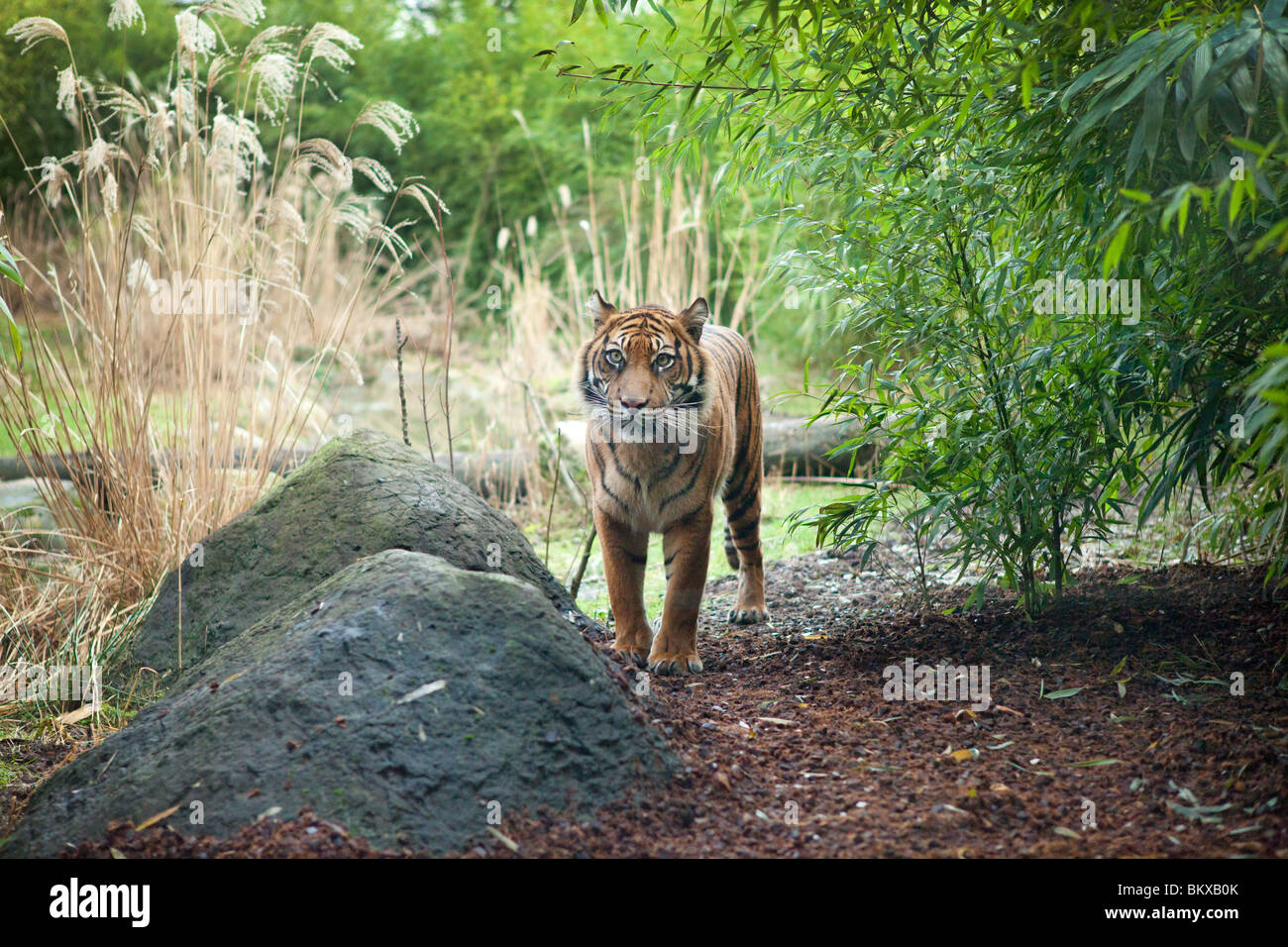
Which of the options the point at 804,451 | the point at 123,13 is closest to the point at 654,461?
the point at 123,13

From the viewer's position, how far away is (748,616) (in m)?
4.61

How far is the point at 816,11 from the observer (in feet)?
9.23

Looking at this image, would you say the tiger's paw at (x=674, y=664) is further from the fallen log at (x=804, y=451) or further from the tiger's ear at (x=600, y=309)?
the fallen log at (x=804, y=451)

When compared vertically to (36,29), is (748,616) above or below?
below

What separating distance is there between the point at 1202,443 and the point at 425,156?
44.3 feet

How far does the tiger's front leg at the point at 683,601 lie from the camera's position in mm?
3697

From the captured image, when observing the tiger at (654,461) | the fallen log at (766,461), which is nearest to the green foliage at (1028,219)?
the tiger at (654,461)

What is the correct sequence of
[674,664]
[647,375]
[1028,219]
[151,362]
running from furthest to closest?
1. [151,362]
2. [647,375]
3. [674,664]
4. [1028,219]

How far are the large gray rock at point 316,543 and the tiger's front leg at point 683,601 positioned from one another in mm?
472

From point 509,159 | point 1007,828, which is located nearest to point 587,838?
point 1007,828

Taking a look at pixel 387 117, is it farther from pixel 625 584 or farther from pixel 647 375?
pixel 625 584

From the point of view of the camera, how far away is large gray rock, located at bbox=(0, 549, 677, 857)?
2.26m

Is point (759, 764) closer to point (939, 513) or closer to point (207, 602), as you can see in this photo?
point (939, 513)

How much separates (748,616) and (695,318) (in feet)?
4.66
